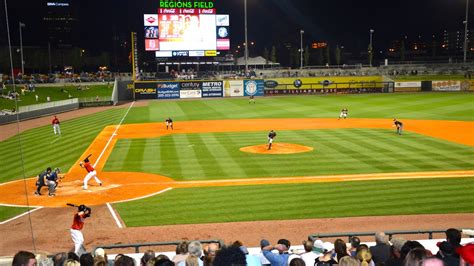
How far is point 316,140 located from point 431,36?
5911 inches

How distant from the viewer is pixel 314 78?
7362cm

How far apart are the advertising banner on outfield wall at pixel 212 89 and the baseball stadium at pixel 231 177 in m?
14.9

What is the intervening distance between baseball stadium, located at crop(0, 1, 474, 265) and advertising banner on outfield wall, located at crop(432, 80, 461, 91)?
17963 mm

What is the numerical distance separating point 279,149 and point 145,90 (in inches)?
1675

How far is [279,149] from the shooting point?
28375 mm

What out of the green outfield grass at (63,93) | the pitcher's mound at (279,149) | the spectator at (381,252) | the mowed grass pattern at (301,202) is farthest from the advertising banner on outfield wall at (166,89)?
the spectator at (381,252)

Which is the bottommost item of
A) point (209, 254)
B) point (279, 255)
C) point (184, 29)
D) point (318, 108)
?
point (318, 108)

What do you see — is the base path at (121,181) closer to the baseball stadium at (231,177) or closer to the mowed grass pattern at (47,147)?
the baseball stadium at (231,177)

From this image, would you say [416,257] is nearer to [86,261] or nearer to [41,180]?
Result: [86,261]

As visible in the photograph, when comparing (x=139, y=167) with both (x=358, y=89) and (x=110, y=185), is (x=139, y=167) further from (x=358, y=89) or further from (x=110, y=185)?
(x=358, y=89)

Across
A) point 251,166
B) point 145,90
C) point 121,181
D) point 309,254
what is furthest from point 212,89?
point 309,254

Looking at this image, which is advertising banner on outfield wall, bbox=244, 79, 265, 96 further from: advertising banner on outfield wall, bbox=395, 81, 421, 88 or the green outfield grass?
advertising banner on outfield wall, bbox=395, 81, 421, 88

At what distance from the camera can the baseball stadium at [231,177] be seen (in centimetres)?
1420

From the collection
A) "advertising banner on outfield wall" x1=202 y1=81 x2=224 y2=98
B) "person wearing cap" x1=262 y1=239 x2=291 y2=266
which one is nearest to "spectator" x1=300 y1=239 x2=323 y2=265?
"person wearing cap" x1=262 y1=239 x2=291 y2=266
